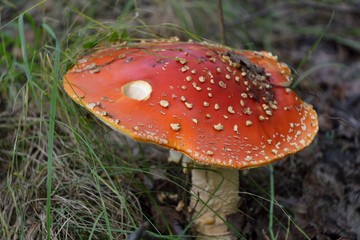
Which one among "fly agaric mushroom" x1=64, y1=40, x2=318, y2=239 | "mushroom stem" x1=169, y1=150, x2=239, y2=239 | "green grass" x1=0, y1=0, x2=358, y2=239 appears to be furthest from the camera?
"mushroom stem" x1=169, y1=150, x2=239, y2=239

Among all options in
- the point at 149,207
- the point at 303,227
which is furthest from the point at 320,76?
the point at 149,207

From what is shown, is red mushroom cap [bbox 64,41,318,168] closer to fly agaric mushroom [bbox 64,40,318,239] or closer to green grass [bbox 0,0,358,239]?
fly agaric mushroom [bbox 64,40,318,239]

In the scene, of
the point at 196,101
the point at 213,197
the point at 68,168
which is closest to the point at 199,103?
the point at 196,101

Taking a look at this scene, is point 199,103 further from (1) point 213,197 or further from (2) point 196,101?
(1) point 213,197

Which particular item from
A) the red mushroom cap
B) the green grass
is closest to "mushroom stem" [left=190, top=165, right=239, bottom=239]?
the green grass

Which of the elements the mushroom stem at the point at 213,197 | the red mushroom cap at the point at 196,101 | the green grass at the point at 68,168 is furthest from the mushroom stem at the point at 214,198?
the red mushroom cap at the point at 196,101

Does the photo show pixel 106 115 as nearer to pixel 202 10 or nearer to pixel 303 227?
pixel 303 227
